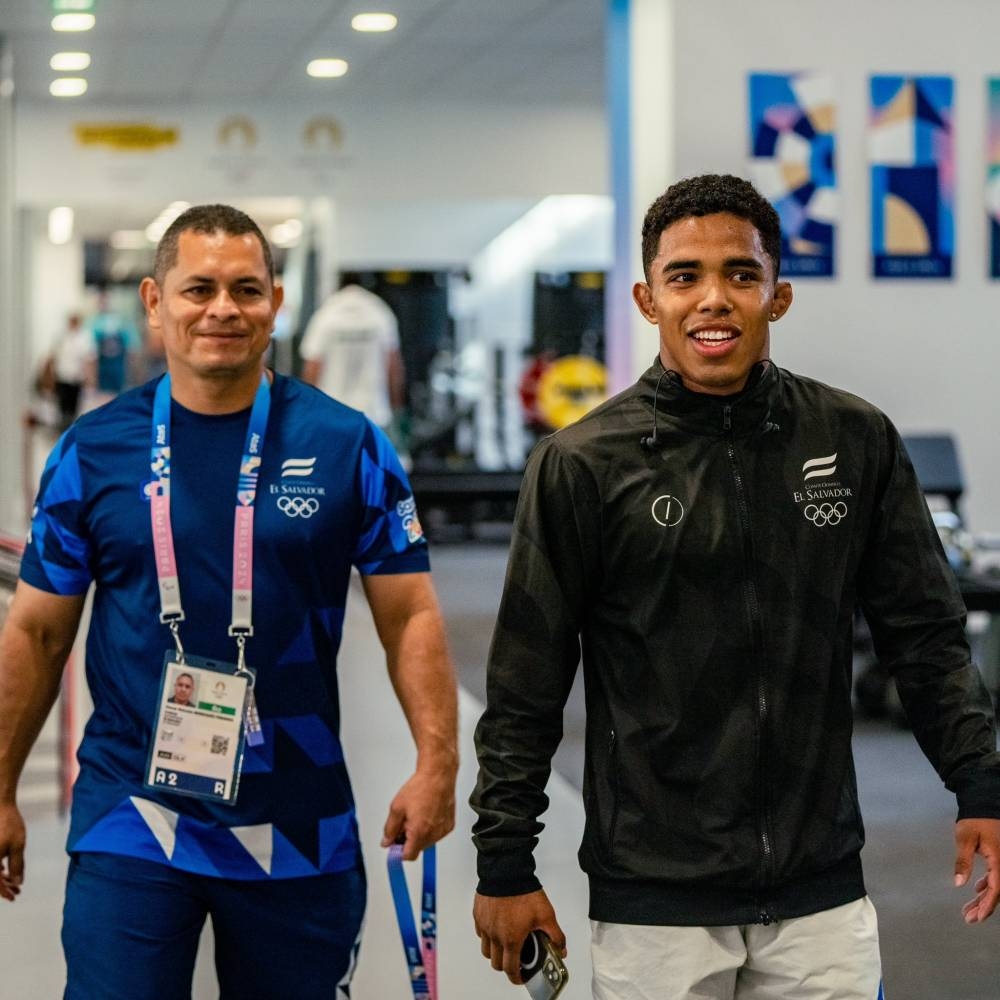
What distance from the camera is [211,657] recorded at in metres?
2.27

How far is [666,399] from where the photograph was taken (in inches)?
75.6

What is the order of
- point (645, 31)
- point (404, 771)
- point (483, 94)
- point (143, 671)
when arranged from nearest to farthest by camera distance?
point (143, 671) < point (404, 771) < point (645, 31) < point (483, 94)

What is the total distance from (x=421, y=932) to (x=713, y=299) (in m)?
1.05

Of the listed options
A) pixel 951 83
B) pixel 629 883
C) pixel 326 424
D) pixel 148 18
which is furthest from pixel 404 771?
pixel 148 18

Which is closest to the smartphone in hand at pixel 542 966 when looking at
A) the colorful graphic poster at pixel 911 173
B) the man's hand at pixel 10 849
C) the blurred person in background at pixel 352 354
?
the man's hand at pixel 10 849

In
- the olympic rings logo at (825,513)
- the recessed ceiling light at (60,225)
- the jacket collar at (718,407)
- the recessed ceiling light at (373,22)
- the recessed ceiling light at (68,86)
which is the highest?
the recessed ceiling light at (60,225)

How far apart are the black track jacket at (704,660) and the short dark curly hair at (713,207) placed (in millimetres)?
155

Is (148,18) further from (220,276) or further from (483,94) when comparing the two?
(220,276)

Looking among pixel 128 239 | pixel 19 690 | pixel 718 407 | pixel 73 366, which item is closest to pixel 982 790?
pixel 718 407

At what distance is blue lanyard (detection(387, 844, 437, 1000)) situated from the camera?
2.38 meters

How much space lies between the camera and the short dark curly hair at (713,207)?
6.27 feet

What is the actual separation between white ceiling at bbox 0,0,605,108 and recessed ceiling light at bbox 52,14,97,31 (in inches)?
3.2

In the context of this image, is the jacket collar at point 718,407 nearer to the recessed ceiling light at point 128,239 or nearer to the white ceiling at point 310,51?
the white ceiling at point 310,51

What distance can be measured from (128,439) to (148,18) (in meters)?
9.38
